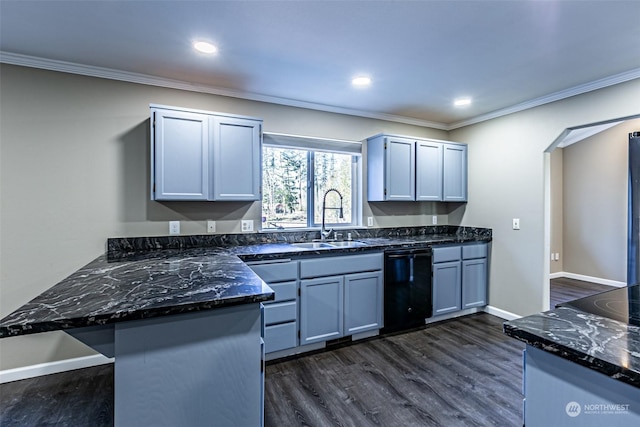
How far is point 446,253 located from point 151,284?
9.85 feet

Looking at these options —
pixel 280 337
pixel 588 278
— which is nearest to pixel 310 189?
pixel 280 337

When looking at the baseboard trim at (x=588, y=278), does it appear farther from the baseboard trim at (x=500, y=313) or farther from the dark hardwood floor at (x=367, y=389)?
the dark hardwood floor at (x=367, y=389)

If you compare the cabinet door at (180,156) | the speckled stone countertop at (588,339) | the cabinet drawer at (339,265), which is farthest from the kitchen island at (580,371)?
the cabinet door at (180,156)

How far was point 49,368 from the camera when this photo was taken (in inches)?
95.3

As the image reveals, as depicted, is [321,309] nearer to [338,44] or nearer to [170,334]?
[170,334]

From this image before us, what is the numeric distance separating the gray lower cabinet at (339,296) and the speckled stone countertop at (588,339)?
187 centimetres

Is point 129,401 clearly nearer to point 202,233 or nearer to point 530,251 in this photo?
point 202,233

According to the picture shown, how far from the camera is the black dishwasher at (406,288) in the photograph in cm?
311

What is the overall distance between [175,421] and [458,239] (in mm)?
3239

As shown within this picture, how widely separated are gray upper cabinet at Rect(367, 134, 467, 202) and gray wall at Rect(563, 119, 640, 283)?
2.92m

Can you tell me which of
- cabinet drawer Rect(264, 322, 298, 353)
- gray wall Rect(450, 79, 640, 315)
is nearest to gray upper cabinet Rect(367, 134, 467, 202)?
gray wall Rect(450, 79, 640, 315)

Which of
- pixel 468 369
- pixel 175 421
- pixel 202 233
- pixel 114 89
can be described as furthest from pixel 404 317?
pixel 114 89

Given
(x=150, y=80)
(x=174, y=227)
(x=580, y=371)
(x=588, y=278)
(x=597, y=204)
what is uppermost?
(x=150, y=80)

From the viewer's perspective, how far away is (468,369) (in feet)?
8.11
